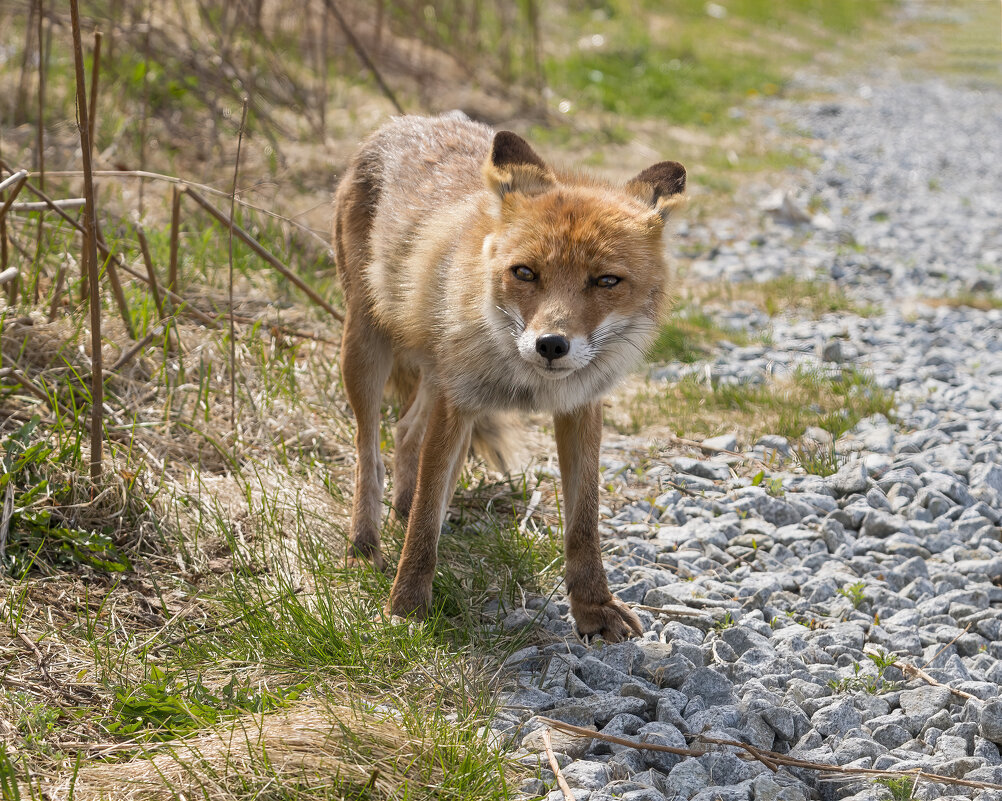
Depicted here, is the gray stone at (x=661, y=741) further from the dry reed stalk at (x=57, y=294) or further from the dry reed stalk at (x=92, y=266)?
the dry reed stalk at (x=57, y=294)

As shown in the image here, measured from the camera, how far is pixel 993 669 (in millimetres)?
3635

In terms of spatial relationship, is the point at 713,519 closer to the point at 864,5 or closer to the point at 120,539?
the point at 120,539

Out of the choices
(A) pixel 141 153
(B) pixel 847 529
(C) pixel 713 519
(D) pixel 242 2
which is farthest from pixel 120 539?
(D) pixel 242 2

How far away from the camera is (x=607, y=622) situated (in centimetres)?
386

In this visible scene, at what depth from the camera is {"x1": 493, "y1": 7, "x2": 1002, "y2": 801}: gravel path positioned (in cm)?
313

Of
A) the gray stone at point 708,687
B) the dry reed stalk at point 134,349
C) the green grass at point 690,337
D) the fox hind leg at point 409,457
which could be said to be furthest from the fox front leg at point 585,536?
the green grass at point 690,337

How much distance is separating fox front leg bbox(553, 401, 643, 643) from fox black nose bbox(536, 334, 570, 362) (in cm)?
66

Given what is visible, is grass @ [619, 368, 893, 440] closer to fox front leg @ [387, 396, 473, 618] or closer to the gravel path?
the gravel path

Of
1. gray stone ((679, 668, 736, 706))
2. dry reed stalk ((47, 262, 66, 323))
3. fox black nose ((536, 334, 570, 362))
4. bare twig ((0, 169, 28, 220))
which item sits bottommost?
gray stone ((679, 668, 736, 706))

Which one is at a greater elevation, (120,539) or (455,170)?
(455,170)

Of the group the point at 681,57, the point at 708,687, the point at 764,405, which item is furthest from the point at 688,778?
the point at 681,57

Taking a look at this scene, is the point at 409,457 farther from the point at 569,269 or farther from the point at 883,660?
the point at 883,660

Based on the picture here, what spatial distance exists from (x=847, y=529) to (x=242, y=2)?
6445mm

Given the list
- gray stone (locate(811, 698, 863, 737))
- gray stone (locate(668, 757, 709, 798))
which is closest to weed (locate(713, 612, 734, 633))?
gray stone (locate(811, 698, 863, 737))
